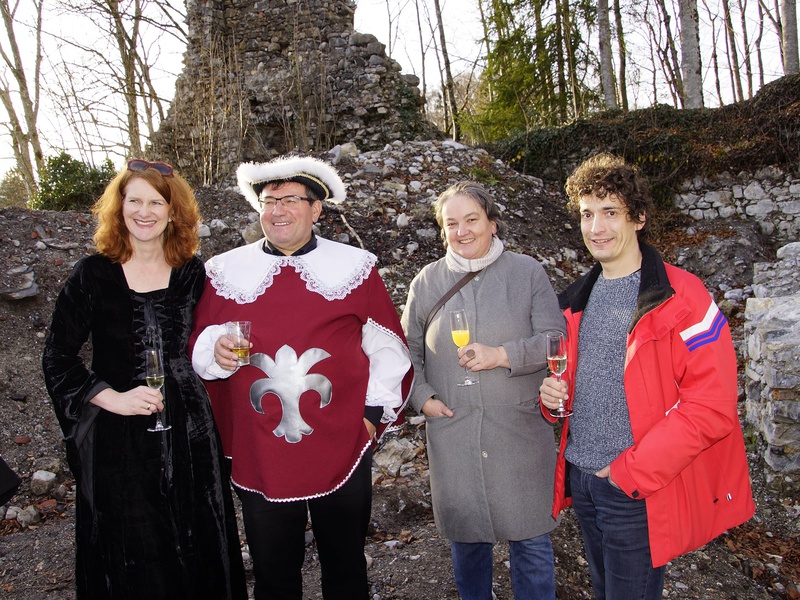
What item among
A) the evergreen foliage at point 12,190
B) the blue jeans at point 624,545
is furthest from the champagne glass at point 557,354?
the evergreen foliage at point 12,190

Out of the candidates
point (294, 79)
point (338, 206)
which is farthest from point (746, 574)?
point (294, 79)

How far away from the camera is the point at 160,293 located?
2480 mm

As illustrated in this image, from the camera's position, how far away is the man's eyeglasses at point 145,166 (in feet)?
8.25

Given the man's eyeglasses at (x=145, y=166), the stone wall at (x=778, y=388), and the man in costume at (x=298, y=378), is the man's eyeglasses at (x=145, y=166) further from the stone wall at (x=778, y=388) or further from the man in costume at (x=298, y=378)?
the stone wall at (x=778, y=388)

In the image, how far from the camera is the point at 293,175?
8.25 ft

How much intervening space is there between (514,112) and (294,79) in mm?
5824

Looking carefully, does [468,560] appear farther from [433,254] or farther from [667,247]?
[667,247]

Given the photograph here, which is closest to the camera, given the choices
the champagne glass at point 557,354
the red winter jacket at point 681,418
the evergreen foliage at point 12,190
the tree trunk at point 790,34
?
the red winter jacket at point 681,418

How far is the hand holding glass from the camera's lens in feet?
7.28

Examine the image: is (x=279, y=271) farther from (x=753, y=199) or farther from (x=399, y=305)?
(x=753, y=199)

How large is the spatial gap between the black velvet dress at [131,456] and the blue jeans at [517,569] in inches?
41.4

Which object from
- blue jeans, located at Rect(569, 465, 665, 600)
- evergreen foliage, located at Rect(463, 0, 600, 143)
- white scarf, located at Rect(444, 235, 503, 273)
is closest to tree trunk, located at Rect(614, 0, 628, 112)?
evergreen foliage, located at Rect(463, 0, 600, 143)

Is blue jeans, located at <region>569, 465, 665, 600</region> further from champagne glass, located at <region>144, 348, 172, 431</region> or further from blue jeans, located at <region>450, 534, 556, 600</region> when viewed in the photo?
champagne glass, located at <region>144, 348, 172, 431</region>

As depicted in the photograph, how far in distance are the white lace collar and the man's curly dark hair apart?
100 centimetres
